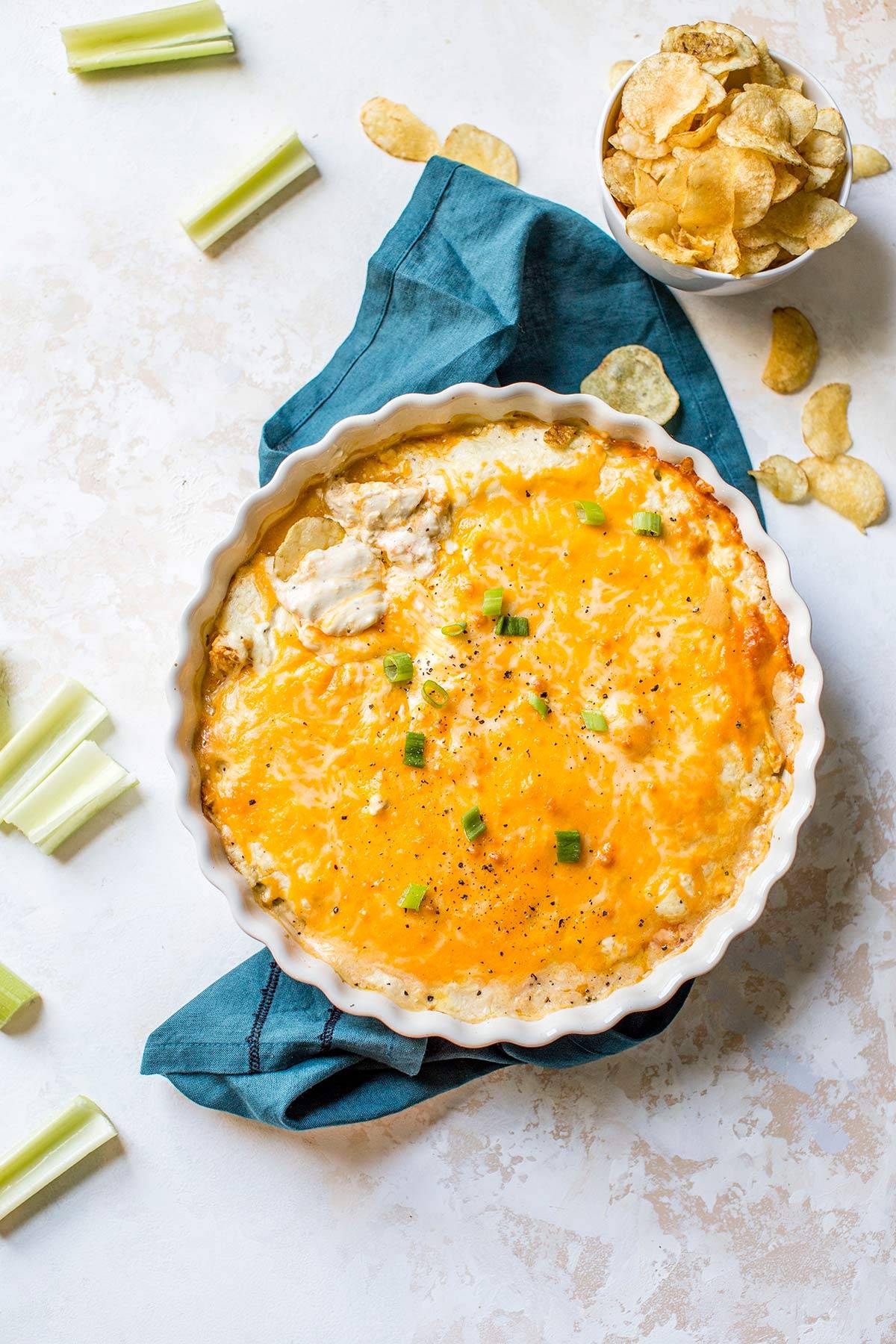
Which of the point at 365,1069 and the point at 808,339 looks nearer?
the point at 365,1069

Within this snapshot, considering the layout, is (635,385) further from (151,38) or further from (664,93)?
(151,38)

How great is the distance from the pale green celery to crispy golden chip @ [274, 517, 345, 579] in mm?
1380

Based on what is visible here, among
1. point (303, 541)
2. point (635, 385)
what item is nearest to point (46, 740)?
point (303, 541)

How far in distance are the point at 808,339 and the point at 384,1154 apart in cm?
236

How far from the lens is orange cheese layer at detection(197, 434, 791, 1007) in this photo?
7.64ft

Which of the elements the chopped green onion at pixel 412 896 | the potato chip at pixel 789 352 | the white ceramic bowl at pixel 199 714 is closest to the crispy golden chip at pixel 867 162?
the potato chip at pixel 789 352

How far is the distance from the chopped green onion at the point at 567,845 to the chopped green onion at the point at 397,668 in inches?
18.4

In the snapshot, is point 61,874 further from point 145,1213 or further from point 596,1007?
point 596,1007

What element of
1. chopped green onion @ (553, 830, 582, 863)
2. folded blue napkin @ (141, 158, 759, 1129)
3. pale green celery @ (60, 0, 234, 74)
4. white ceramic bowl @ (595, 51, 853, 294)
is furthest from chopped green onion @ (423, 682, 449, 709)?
pale green celery @ (60, 0, 234, 74)

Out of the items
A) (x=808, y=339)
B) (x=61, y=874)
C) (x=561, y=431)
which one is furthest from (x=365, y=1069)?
(x=808, y=339)

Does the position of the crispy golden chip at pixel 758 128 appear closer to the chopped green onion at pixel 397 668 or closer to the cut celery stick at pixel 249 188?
the cut celery stick at pixel 249 188

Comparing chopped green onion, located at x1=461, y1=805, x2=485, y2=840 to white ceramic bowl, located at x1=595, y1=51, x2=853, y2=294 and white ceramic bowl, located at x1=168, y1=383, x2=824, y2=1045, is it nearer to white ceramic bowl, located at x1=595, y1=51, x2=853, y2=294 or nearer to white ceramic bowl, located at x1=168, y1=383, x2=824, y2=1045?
white ceramic bowl, located at x1=168, y1=383, x2=824, y2=1045

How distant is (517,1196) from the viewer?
8.99 feet

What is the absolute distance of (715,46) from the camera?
8.16ft
